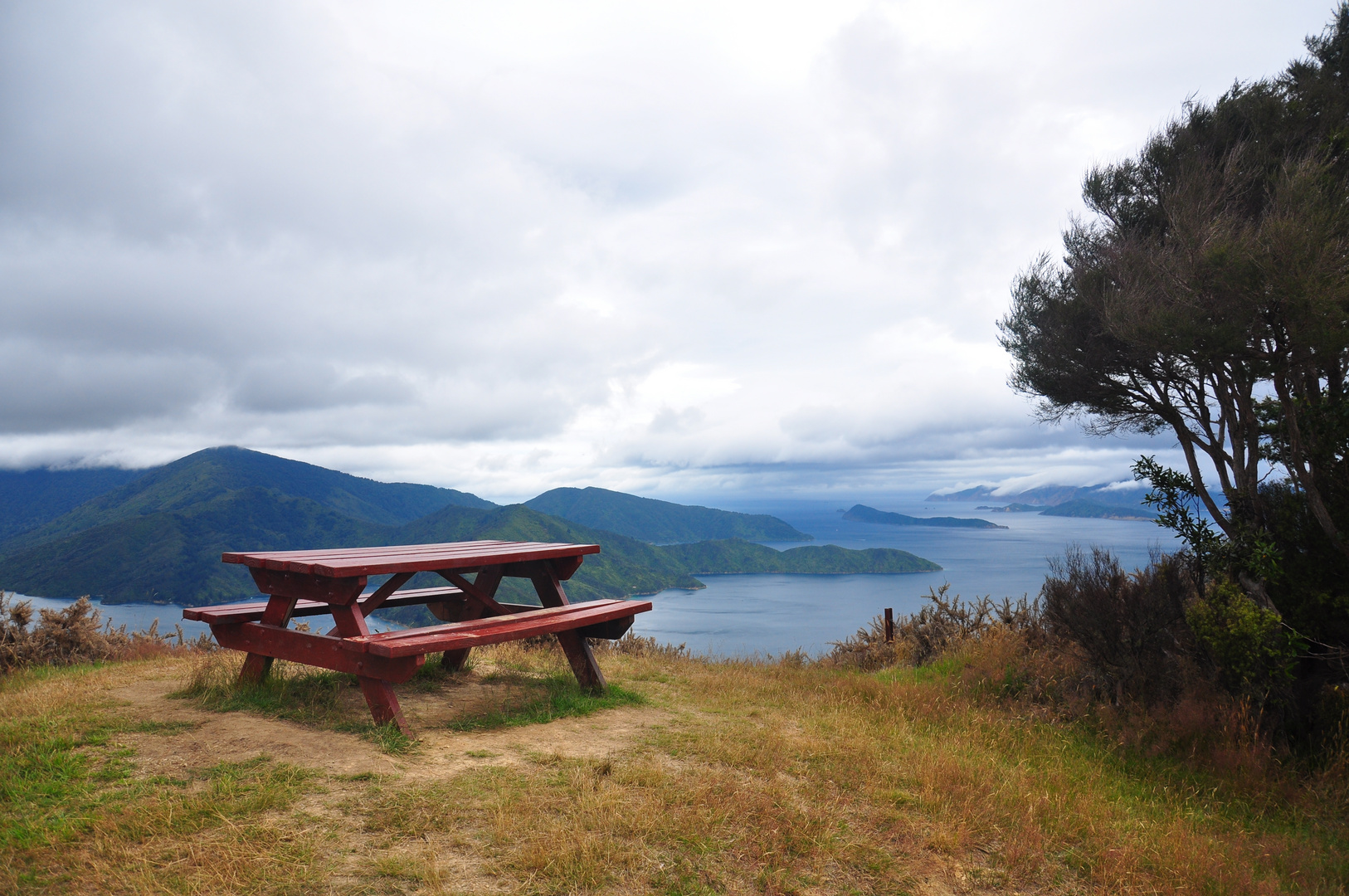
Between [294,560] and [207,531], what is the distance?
125414 mm

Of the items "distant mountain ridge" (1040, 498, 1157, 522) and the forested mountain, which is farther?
"distant mountain ridge" (1040, 498, 1157, 522)

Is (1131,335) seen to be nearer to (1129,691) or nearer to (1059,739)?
(1129,691)

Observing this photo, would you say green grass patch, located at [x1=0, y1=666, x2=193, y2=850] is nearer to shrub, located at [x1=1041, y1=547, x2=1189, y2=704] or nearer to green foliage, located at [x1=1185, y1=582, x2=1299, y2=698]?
green foliage, located at [x1=1185, y1=582, x2=1299, y2=698]

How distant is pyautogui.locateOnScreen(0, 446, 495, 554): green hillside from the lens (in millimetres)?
130625

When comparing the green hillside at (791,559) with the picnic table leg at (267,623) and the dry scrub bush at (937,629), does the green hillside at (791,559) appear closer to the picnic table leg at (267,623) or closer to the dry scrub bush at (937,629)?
the dry scrub bush at (937,629)

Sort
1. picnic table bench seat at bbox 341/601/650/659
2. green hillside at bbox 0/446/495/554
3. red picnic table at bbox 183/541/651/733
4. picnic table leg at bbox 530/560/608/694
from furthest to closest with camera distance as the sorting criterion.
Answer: green hillside at bbox 0/446/495/554, picnic table leg at bbox 530/560/608/694, red picnic table at bbox 183/541/651/733, picnic table bench seat at bbox 341/601/650/659

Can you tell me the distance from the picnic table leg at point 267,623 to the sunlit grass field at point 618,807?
0.18 meters

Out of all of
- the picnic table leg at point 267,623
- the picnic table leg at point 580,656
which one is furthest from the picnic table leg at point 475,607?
the picnic table leg at point 267,623

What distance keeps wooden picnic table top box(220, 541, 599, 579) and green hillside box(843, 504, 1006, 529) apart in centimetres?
13145

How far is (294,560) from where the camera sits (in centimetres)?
482

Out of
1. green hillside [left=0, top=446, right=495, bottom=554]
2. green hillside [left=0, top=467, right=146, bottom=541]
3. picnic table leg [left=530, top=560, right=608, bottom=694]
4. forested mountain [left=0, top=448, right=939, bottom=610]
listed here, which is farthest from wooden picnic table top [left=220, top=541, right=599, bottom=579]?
green hillside [left=0, top=467, right=146, bottom=541]

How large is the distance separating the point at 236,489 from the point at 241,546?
32.9 m

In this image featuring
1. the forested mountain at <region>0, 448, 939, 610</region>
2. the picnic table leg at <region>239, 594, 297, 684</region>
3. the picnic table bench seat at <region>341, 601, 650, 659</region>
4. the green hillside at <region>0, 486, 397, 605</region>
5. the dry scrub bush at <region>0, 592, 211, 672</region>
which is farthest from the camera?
the green hillside at <region>0, 486, 397, 605</region>

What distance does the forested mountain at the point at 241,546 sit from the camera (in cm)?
8069
